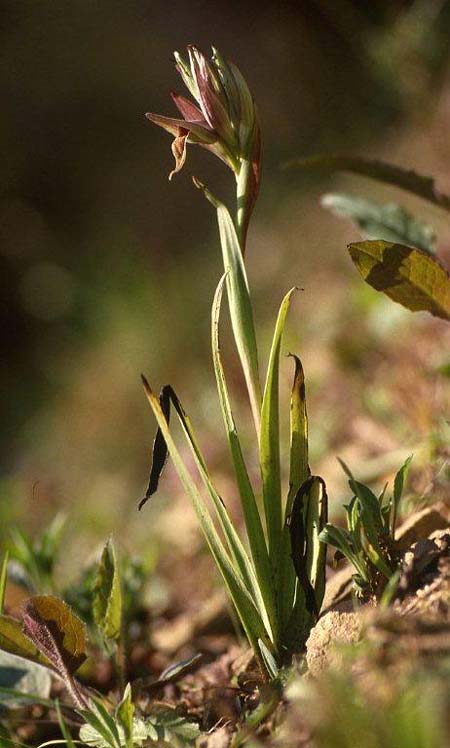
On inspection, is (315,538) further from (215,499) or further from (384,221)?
(384,221)

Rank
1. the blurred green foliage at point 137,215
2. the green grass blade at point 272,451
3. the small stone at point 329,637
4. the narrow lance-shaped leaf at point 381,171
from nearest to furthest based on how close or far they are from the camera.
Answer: the small stone at point 329,637 < the green grass blade at point 272,451 < the narrow lance-shaped leaf at point 381,171 < the blurred green foliage at point 137,215

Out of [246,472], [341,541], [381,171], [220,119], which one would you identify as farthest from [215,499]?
[381,171]

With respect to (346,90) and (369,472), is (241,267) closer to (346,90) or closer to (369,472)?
(369,472)

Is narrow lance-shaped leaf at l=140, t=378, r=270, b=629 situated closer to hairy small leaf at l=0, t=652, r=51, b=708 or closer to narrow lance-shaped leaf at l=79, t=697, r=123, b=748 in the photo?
narrow lance-shaped leaf at l=79, t=697, r=123, b=748

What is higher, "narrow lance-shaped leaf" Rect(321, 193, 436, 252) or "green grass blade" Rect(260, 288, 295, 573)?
"narrow lance-shaped leaf" Rect(321, 193, 436, 252)

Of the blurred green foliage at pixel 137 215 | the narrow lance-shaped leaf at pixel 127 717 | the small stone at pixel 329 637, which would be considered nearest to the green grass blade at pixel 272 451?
the small stone at pixel 329 637

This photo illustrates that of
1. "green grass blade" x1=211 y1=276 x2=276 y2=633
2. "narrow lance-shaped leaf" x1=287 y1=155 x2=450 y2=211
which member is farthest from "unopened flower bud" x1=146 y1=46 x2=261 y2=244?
"narrow lance-shaped leaf" x1=287 y1=155 x2=450 y2=211

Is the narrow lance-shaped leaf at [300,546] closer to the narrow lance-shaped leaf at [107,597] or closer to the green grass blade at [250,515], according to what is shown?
the green grass blade at [250,515]
